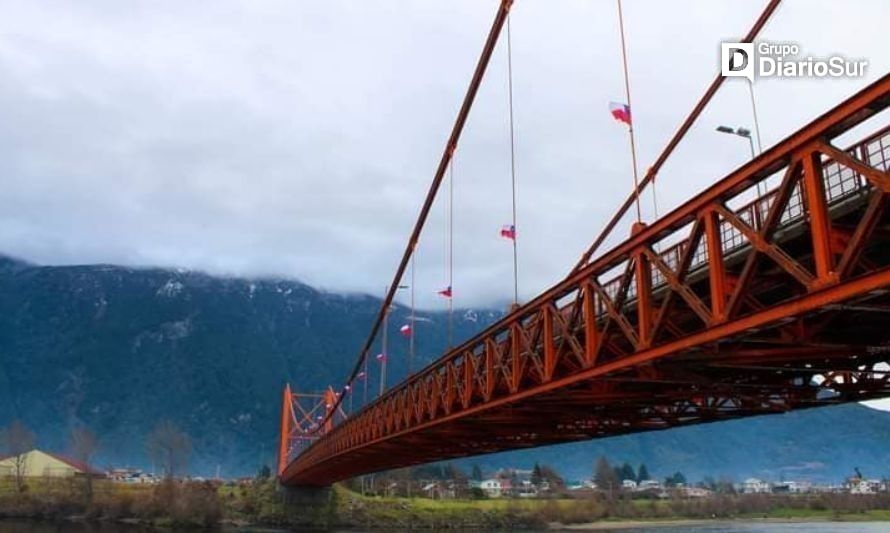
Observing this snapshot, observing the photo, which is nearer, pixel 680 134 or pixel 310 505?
pixel 680 134

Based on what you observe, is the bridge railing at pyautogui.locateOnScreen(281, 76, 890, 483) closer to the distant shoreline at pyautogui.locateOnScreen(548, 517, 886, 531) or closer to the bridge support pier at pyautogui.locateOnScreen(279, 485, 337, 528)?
the bridge support pier at pyautogui.locateOnScreen(279, 485, 337, 528)

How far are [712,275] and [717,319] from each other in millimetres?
904

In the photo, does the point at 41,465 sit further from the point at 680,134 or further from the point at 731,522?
the point at 680,134

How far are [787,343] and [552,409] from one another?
44.5 ft

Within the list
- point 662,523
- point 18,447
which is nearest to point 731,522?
point 662,523

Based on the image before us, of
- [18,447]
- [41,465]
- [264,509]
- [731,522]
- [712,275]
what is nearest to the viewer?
[712,275]

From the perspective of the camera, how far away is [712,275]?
14.0 m

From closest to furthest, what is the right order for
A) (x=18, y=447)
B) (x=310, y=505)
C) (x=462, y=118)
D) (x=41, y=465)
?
(x=462, y=118), (x=310, y=505), (x=18, y=447), (x=41, y=465)

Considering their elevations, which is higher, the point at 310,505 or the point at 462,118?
the point at 462,118

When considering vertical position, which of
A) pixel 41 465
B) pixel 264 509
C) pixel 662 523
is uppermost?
pixel 41 465

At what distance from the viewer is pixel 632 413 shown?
110 feet

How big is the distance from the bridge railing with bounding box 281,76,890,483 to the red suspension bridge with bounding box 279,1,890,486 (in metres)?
0.03

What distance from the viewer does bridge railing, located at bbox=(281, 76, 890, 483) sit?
11.7 metres

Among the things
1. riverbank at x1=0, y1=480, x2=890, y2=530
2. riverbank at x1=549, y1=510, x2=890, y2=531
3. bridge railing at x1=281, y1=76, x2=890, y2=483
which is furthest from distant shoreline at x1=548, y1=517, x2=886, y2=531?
bridge railing at x1=281, y1=76, x2=890, y2=483
